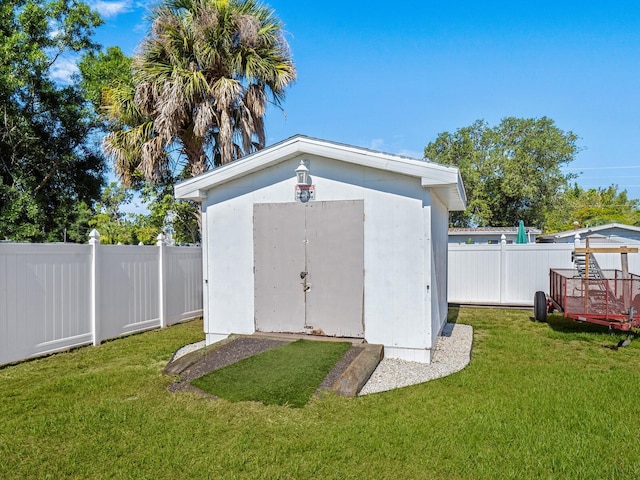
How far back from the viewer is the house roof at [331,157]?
5.71 m

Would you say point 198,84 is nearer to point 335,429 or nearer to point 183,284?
point 183,284

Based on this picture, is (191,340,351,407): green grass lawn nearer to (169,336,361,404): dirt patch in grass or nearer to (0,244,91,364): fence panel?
(169,336,361,404): dirt patch in grass

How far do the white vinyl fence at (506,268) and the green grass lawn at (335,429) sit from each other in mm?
6253

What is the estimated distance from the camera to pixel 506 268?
468 inches

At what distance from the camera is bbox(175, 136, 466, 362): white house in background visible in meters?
5.91

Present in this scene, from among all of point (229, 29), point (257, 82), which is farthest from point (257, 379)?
point (229, 29)

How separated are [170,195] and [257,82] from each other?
4202 millimetres

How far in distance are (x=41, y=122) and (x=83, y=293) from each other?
33.8 ft

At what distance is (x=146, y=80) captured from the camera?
1038cm

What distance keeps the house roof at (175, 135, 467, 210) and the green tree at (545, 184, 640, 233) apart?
119 ft

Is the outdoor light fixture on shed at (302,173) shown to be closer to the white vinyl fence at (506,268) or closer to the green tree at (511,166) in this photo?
the white vinyl fence at (506,268)

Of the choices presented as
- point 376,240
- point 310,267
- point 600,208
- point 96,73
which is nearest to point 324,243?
point 310,267

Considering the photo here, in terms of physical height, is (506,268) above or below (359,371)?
above

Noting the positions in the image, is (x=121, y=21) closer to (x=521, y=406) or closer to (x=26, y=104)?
(x=26, y=104)
